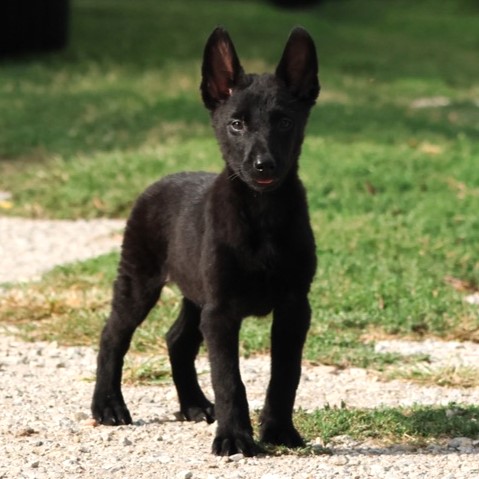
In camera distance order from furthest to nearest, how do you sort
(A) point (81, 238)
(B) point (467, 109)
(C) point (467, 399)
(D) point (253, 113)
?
(B) point (467, 109) < (A) point (81, 238) < (C) point (467, 399) < (D) point (253, 113)

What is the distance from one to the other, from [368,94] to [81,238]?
831cm

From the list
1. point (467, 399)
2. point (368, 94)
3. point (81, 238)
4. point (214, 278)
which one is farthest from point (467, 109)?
point (214, 278)

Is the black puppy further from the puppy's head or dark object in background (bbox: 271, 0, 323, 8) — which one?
dark object in background (bbox: 271, 0, 323, 8)

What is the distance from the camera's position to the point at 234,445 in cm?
566

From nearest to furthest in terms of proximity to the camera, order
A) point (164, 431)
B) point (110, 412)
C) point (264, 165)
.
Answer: point (264, 165)
point (164, 431)
point (110, 412)

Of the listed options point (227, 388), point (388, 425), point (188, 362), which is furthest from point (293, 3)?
point (227, 388)

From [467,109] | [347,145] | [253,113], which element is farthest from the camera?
[467,109]

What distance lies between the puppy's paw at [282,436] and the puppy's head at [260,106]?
37.5 inches

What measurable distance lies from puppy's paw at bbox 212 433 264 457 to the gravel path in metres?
0.04

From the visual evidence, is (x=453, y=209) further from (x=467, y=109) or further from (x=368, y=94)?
(x=368, y=94)

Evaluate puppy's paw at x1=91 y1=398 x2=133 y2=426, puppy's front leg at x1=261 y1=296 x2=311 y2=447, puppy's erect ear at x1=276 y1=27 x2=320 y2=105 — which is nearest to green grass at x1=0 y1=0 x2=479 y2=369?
puppy's paw at x1=91 y1=398 x2=133 y2=426

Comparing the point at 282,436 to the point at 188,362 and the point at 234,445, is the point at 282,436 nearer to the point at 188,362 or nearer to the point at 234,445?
the point at 234,445

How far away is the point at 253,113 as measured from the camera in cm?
578

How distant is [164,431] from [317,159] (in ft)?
21.9
